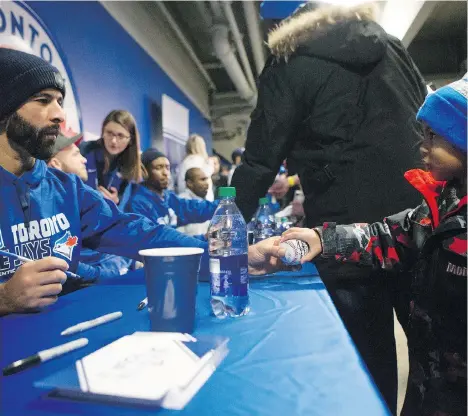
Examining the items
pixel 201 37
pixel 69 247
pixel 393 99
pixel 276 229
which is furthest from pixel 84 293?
pixel 201 37

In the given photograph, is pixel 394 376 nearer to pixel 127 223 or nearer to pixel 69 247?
pixel 127 223

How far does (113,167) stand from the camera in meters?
3.07

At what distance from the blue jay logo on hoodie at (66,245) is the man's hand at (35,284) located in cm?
48

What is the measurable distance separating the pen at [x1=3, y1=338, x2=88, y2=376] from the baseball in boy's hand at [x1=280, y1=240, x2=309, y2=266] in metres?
0.54

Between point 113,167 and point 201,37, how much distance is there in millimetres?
5175

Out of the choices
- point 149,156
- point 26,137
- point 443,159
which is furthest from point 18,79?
point 149,156

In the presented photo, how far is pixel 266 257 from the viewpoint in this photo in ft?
3.82

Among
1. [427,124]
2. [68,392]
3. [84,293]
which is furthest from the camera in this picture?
[84,293]

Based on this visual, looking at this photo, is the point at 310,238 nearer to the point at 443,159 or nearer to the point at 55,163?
the point at 443,159

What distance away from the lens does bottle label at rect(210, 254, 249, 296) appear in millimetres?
850

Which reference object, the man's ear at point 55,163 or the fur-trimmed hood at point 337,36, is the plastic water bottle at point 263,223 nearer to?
the fur-trimmed hood at point 337,36

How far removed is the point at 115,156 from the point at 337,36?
2064 millimetres

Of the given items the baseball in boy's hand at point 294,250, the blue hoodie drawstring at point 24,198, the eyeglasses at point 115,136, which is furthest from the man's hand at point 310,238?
the eyeglasses at point 115,136

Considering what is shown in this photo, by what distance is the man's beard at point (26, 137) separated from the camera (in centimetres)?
138
